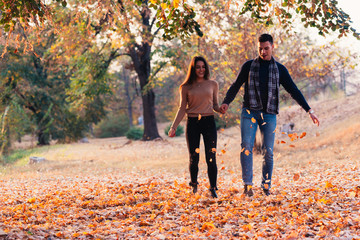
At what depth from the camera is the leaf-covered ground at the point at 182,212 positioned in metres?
3.96

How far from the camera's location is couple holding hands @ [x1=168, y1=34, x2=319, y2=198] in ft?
16.9

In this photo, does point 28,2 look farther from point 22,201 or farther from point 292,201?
point 292,201

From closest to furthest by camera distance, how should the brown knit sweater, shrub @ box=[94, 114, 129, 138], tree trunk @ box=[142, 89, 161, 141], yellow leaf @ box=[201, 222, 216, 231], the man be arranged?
yellow leaf @ box=[201, 222, 216, 231] < the man < the brown knit sweater < tree trunk @ box=[142, 89, 161, 141] < shrub @ box=[94, 114, 129, 138]

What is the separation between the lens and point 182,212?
4.96 meters

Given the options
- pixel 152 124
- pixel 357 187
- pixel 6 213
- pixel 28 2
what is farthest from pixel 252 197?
pixel 152 124

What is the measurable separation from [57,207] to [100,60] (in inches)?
511

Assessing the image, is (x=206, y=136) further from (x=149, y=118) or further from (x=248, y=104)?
(x=149, y=118)

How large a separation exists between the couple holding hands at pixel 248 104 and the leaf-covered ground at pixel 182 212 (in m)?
0.54

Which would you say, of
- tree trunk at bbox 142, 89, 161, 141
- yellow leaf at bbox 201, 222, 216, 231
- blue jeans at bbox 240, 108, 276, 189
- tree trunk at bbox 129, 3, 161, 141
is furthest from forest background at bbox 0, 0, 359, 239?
tree trunk at bbox 142, 89, 161, 141

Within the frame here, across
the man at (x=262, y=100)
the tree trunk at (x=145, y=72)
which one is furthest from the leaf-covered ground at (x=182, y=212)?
the tree trunk at (x=145, y=72)

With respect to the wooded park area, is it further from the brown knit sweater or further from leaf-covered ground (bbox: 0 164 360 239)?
leaf-covered ground (bbox: 0 164 360 239)

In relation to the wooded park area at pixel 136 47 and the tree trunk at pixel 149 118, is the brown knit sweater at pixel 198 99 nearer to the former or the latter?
the wooded park area at pixel 136 47

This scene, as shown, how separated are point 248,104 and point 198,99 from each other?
0.71 meters

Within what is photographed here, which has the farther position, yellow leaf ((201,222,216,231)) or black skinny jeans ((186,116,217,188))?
black skinny jeans ((186,116,217,188))
